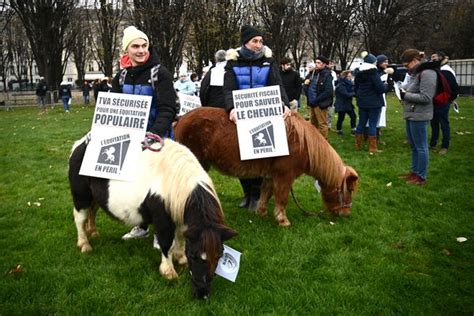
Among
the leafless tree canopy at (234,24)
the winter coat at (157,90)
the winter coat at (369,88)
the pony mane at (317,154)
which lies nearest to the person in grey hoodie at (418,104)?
the winter coat at (369,88)

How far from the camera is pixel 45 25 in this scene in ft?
98.1

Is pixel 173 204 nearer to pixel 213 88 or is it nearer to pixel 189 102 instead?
pixel 213 88

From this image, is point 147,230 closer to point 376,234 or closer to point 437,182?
point 376,234

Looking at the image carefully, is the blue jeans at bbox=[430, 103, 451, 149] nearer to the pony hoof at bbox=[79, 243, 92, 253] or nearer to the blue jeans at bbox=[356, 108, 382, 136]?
the blue jeans at bbox=[356, 108, 382, 136]

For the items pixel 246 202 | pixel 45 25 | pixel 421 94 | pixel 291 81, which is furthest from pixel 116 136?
pixel 45 25

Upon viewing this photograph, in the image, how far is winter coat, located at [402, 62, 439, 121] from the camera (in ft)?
22.9

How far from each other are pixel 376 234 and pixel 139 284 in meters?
3.10

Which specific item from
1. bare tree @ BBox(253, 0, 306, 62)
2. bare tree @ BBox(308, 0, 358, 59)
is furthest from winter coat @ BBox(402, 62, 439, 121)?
bare tree @ BBox(308, 0, 358, 59)

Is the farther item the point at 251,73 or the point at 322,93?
the point at 322,93

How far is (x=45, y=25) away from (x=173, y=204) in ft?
102

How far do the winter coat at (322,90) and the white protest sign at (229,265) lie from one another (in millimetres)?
7771

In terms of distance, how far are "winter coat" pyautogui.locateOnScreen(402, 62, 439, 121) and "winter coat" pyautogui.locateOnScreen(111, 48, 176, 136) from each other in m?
4.65

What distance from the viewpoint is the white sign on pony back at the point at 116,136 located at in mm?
4027

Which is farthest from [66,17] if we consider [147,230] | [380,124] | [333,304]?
[333,304]
